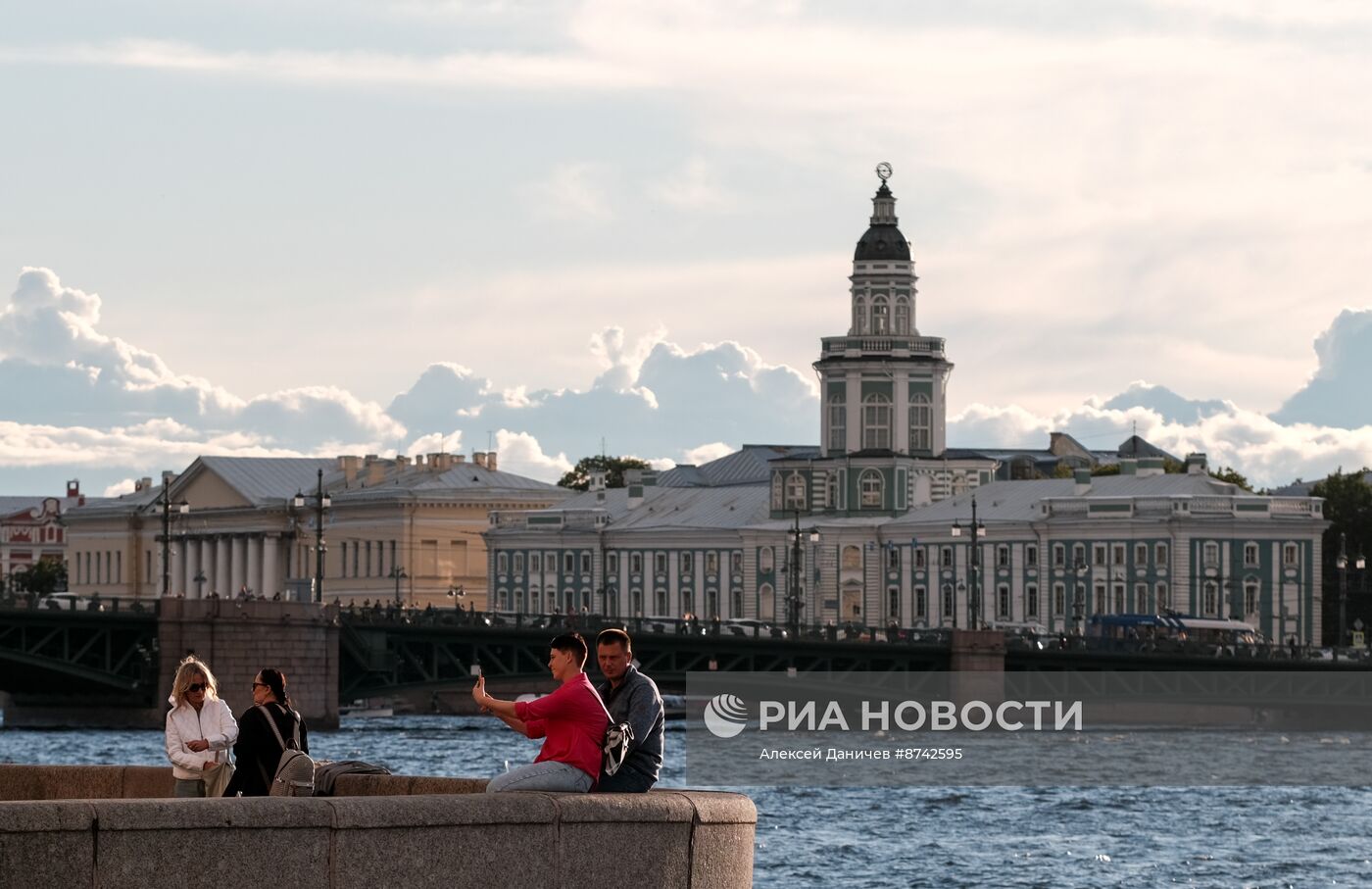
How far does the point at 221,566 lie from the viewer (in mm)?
126312

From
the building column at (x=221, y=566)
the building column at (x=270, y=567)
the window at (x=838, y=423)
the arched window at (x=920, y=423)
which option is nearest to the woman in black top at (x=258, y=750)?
the window at (x=838, y=423)

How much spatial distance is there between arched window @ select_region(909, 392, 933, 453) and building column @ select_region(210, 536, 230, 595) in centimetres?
3322

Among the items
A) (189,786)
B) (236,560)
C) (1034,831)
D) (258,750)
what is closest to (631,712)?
(258,750)

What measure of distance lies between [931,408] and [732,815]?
93.9 m

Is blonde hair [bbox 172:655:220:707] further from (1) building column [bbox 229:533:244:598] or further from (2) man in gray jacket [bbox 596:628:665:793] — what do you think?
(1) building column [bbox 229:533:244:598]

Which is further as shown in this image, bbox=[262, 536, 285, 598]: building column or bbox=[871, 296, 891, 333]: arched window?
bbox=[262, 536, 285, 598]: building column

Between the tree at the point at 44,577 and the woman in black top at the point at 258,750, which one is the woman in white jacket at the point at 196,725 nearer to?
the woman in black top at the point at 258,750

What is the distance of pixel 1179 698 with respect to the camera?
63656 mm

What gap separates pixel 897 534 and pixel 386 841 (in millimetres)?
89605

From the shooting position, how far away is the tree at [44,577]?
159 metres

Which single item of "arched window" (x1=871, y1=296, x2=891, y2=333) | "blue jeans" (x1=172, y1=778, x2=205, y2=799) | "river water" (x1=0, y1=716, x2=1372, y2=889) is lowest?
"river water" (x1=0, y1=716, x2=1372, y2=889)

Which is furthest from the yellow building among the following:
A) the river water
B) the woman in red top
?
the woman in red top

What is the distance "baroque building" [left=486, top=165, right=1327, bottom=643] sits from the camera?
88250 millimetres

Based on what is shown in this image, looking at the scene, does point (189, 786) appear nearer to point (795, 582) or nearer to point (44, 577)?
point (795, 582)
